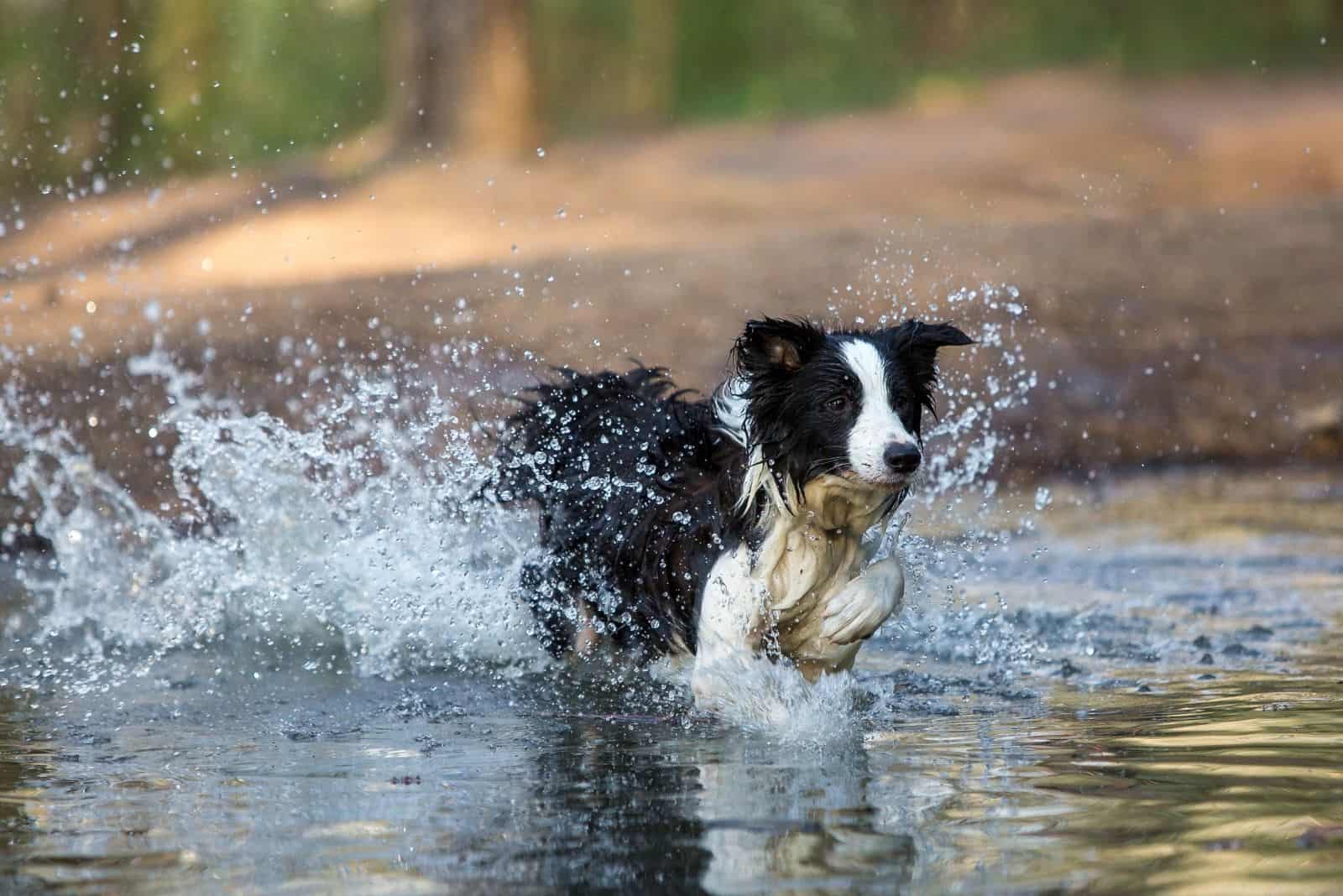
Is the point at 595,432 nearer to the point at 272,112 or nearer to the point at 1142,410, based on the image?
the point at 1142,410

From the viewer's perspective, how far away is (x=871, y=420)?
5020mm

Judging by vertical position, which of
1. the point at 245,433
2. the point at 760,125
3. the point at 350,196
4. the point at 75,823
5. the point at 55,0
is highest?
the point at 55,0

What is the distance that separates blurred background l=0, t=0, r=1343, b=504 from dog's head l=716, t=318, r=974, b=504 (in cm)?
465

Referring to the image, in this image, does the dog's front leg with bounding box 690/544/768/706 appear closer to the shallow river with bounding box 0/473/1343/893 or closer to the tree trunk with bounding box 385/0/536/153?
the shallow river with bounding box 0/473/1343/893

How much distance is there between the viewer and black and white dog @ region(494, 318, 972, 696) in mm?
5125

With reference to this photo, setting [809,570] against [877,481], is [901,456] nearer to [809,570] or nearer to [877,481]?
[877,481]

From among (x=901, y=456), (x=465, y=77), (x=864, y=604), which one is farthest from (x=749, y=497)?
(x=465, y=77)

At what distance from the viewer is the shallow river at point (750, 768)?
3.87 meters

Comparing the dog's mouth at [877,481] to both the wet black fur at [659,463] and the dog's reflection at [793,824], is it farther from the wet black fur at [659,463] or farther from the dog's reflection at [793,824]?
the dog's reflection at [793,824]

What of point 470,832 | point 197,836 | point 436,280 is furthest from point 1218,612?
point 436,280

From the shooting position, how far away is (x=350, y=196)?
1961 centimetres

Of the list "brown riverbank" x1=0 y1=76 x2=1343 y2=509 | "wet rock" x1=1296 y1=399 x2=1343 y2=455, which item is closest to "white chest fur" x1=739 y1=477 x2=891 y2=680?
"brown riverbank" x1=0 y1=76 x2=1343 y2=509

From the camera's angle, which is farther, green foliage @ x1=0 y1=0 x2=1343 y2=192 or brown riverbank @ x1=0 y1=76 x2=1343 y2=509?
green foliage @ x1=0 y1=0 x2=1343 y2=192

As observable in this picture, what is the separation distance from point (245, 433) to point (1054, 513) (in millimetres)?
4617
